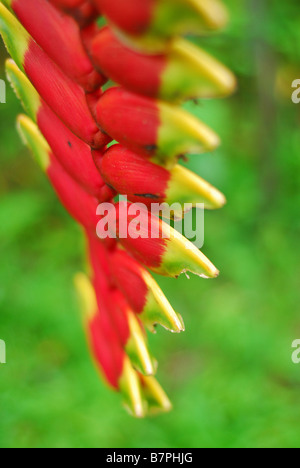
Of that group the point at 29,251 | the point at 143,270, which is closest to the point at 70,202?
the point at 143,270

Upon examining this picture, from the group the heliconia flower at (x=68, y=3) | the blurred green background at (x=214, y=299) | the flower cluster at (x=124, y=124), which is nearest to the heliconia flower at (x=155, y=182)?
the flower cluster at (x=124, y=124)

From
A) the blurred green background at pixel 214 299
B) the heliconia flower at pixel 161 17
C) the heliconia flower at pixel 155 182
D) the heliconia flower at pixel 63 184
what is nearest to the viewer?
the heliconia flower at pixel 161 17

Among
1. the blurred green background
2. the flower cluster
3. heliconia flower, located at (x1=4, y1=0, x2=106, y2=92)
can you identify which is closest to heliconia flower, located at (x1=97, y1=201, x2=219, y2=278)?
the flower cluster

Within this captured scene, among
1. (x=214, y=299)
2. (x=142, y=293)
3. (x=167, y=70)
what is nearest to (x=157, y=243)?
(x=142, y=293)

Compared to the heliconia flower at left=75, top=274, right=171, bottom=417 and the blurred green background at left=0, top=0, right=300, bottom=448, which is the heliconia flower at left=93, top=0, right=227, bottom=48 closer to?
the heliconia flower at left=75, top=274, right=171, bottom=417

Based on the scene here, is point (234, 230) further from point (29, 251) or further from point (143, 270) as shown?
point (143, 270)

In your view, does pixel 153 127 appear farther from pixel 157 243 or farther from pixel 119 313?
pixel 119 313

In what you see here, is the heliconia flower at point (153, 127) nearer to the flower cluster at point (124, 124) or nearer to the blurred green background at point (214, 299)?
the flower cluster at point (124, 124)
